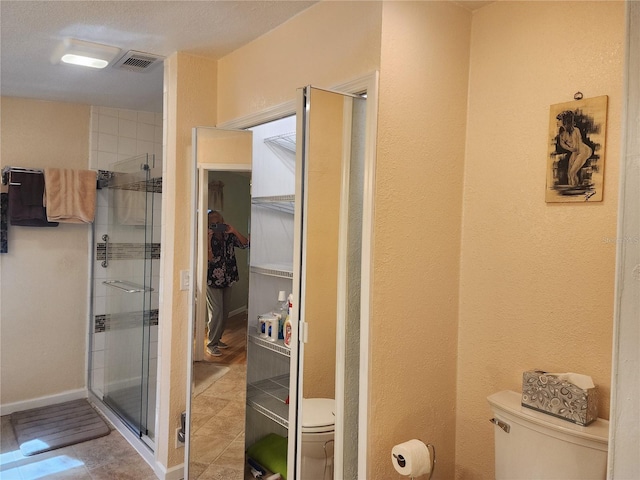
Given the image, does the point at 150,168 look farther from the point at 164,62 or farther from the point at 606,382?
the point at 606,382

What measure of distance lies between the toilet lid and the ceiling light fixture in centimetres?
195

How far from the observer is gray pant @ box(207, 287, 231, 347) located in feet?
7.79

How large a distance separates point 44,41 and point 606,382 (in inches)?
109

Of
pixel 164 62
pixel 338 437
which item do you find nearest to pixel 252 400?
pixel 338 437

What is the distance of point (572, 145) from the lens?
66.1 inches

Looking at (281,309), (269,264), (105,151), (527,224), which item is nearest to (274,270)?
(269,264)

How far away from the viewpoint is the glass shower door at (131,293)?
304 cm

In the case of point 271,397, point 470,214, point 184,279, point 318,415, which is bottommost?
point 271,397

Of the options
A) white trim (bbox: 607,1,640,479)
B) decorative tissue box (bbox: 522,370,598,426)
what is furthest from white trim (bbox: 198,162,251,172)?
white trim (bbox: 607,1,640,479)

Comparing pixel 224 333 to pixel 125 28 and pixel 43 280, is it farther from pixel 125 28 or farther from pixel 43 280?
pixel 43 280

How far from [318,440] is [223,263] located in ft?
3.21

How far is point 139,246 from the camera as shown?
10.4ft

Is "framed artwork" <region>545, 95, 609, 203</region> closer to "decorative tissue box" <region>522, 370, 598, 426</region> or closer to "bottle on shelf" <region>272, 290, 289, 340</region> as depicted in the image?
"decorative tissue box" <region>522, 370, 598, 426</region>

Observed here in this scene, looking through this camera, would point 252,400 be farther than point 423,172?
Yes
